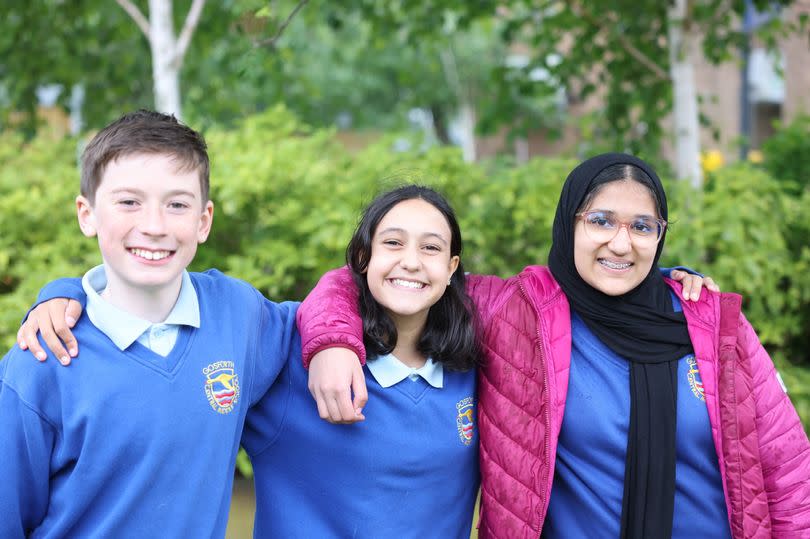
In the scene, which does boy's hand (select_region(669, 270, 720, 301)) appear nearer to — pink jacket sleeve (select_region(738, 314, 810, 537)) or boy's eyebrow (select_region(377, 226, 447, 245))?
pink jacket sleeve (select_region(738, 314, 810, 537))

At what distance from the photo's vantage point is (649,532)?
2158 millimetres

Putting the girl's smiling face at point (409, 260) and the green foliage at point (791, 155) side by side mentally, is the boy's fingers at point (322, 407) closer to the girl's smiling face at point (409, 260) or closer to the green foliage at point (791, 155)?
the girl's smiling face at point (409, 260)

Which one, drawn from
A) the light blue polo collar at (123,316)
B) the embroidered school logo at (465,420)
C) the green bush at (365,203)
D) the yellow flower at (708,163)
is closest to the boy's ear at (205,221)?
the light blue polo collar at (123,316)

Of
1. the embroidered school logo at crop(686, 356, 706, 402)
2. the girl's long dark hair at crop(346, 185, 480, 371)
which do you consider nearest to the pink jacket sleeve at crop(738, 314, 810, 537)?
the embroidered school logo at crop(686, 356, 706, 402)

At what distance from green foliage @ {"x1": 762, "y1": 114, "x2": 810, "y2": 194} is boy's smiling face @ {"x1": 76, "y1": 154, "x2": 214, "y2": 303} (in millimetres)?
4801

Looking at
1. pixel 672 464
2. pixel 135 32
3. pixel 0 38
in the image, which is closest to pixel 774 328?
pixel 672 464

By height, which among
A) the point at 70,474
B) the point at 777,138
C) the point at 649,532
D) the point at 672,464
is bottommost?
the point at 649,532

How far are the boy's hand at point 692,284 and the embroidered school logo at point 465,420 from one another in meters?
0.66

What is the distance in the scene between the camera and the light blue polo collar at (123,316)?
191cm

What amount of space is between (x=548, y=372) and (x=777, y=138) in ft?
15.4

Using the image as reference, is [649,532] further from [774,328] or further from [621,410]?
[774,328]

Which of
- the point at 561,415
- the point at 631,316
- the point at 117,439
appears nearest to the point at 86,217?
the point at 117,439

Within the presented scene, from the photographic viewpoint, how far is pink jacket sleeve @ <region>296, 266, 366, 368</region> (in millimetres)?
2111

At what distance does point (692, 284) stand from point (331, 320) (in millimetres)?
1013
